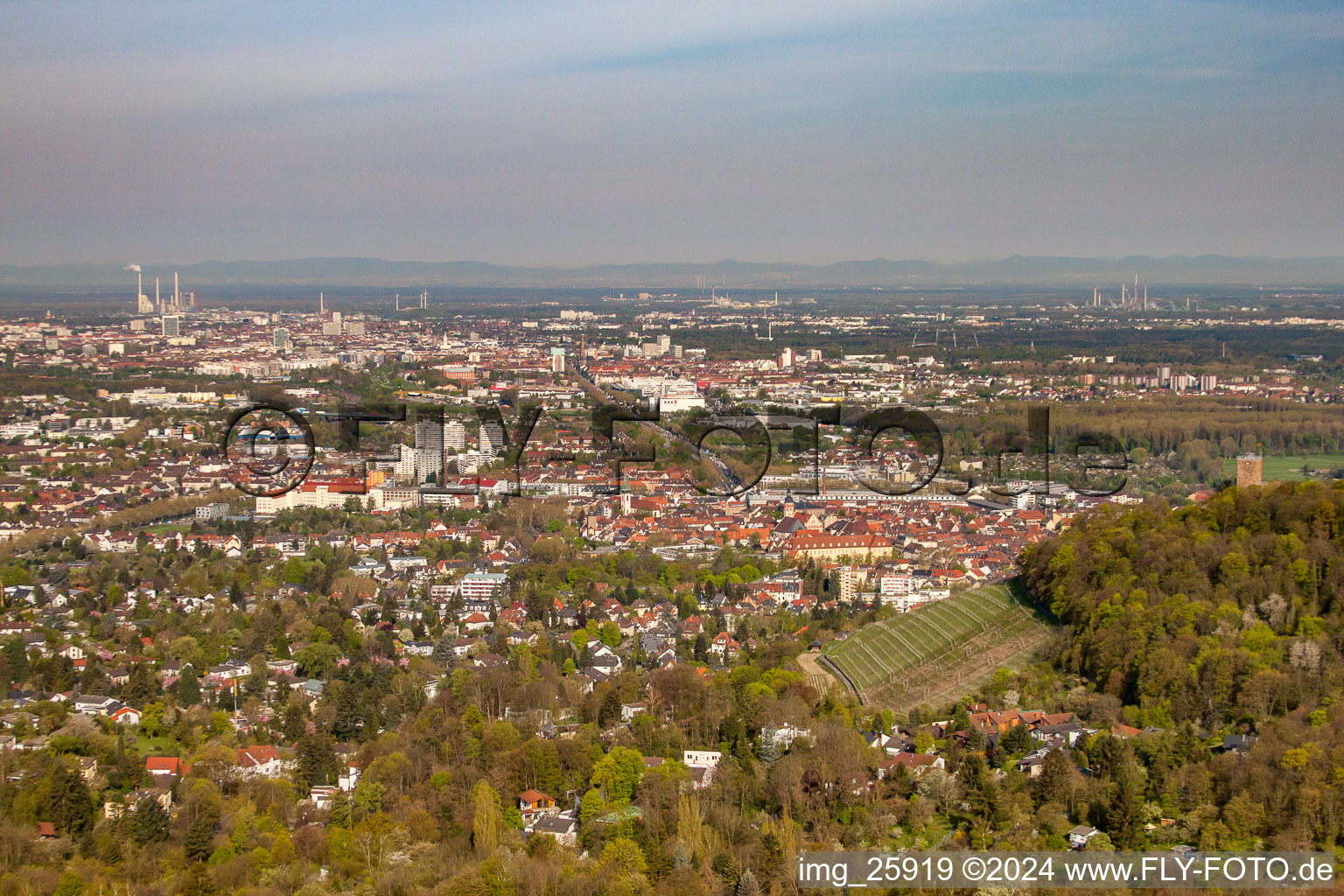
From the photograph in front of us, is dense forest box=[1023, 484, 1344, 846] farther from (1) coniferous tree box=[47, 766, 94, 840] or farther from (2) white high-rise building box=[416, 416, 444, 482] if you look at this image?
(2) white high-rise building box=[416, 416, 444, 482]

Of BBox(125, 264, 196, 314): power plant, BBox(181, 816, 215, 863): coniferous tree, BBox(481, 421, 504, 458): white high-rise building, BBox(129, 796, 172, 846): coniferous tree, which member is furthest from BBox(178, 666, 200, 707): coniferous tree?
BBox(125, 264, 196, 314): power plant


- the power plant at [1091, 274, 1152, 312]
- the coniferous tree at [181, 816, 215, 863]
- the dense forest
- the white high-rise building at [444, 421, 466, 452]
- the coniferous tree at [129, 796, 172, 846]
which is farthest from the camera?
the power plant at [1091, 274, 1152, 312]

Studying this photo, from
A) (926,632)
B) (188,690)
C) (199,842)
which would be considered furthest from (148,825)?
(926,632)

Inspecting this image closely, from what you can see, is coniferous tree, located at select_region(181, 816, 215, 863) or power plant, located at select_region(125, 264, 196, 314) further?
power plant, located at select_region(125, 264, 196, 314)

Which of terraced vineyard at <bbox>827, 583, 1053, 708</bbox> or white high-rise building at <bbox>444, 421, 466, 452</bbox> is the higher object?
white high-rise building at <bbox>444, 421, 466, 452</bbox>

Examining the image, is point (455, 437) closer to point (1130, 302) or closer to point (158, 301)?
point (158, 301)

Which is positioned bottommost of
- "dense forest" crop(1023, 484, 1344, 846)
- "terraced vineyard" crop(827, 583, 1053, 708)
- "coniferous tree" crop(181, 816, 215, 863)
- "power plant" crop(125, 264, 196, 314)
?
"coniferous tree" crop(181, 816, 215, 863)
